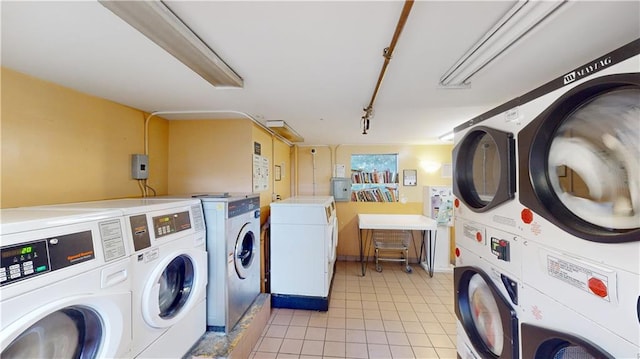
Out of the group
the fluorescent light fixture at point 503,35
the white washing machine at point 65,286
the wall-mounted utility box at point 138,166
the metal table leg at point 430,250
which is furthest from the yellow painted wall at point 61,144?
the metal table leg at point 430,250

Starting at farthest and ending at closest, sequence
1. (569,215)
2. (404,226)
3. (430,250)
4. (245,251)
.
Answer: (430,250) → (404,226) → (245,251) → (569,215)

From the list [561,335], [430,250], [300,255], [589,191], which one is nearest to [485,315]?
[561,335]

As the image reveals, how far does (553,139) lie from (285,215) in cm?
236

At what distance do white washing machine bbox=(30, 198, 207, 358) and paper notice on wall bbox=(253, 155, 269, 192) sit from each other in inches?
40.2

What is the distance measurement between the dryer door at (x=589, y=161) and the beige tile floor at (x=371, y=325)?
1800mm

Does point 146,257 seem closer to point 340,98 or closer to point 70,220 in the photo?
point 70,220

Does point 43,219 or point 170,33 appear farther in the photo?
point 170,33

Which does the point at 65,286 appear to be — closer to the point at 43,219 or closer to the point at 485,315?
the point at 43,219

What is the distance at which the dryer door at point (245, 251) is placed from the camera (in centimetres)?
211

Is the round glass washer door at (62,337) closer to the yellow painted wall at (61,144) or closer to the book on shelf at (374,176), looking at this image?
the yellow painted wall at (61,144)

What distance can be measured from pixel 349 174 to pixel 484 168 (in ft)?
10.4

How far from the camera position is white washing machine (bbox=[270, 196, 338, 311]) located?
2754 mm

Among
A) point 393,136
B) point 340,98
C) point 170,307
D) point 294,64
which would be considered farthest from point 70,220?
point 393,136

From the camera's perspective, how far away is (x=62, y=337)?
0.99m
